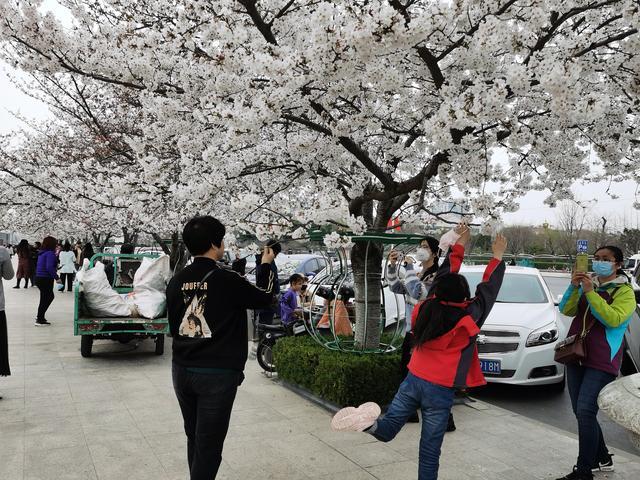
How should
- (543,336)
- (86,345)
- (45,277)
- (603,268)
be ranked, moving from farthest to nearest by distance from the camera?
(45,277)
(86,345)
(543,336)
(603,268)

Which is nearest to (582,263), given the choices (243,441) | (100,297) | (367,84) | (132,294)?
(367,84)

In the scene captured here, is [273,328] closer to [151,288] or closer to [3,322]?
[151,288]

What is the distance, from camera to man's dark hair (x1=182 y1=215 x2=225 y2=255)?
3.41 m

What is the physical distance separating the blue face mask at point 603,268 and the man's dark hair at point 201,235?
2907 millimetres

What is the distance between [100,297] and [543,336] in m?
6.42

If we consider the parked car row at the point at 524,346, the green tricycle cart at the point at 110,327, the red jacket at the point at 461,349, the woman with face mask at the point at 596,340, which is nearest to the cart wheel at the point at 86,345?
the green tricycle cart at the point at 110,327

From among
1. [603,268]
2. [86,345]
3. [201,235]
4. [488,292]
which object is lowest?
[86,345]

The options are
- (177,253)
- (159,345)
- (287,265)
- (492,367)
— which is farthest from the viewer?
(287,265)

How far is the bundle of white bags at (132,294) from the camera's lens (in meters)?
8.75

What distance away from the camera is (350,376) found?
5.78 meters

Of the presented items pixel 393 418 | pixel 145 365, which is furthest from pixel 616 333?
pixel 145 365

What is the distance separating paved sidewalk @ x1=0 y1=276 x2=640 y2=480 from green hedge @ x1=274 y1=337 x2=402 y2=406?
26 centimetres

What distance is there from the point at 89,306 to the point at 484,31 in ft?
23.2

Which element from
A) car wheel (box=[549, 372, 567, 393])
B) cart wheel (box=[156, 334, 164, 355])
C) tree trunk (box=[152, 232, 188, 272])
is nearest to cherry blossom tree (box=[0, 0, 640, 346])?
car wheel (box=[549, 372, 567, 393])
